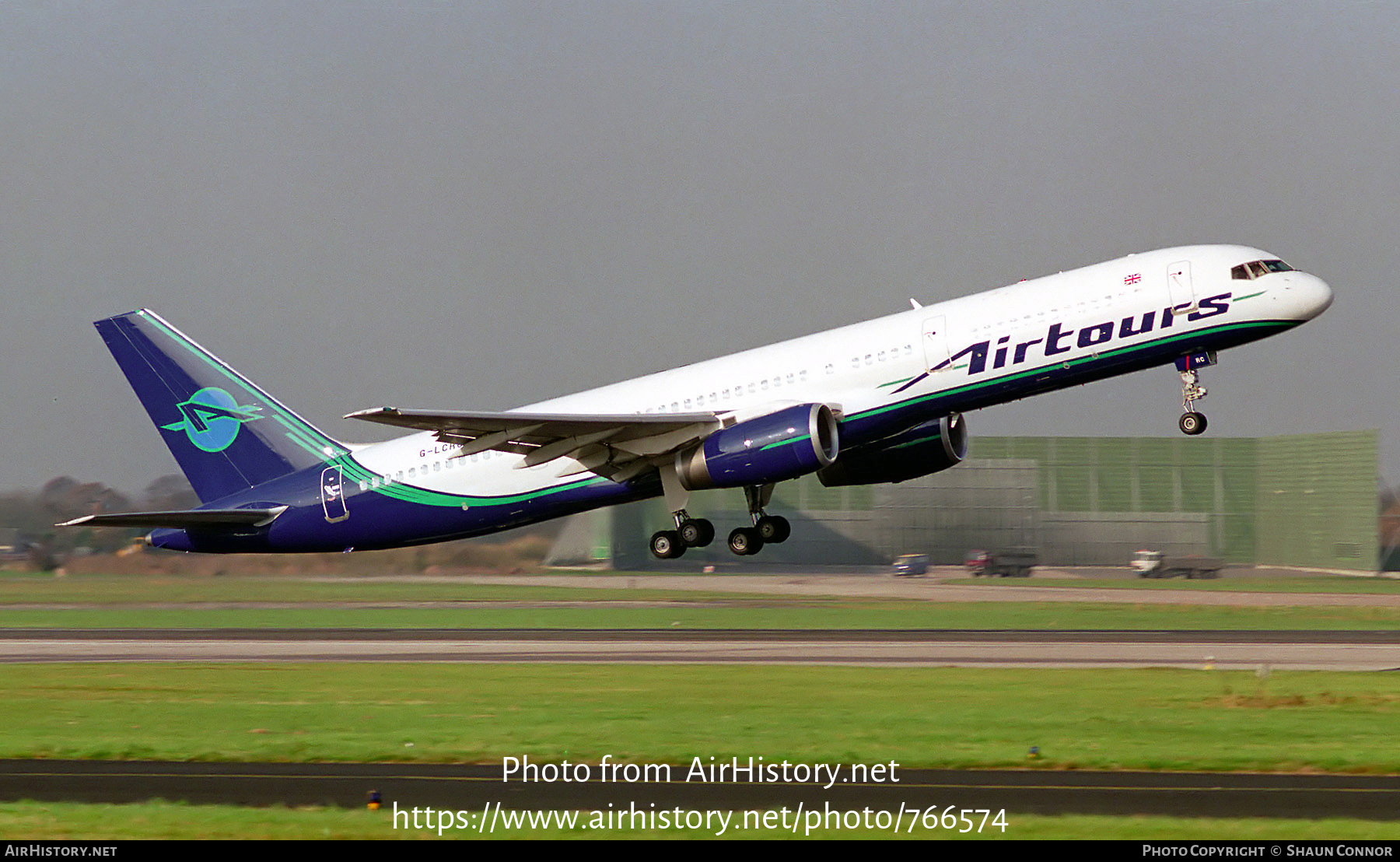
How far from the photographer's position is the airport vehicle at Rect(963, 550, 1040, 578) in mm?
84312

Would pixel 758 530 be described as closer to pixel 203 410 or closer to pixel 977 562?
pixel 203 410

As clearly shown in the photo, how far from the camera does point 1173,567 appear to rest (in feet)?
279

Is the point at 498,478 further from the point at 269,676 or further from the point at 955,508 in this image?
the point at 955,508

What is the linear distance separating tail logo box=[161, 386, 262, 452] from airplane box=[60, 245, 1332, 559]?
48 millimetres

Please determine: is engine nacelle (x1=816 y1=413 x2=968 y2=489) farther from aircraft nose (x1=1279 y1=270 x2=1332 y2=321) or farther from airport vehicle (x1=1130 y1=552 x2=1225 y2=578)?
airport vehicle (x1=1130 y1=552 x2=1225 y2=578)

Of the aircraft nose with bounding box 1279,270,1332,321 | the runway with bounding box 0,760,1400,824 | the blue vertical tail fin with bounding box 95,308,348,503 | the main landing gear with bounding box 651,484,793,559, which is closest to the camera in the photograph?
the runway with bounding box 0,760,1400,824

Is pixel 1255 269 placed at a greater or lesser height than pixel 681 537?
greater

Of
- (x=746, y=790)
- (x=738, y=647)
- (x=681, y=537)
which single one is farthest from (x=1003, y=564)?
(x=746, y=790)

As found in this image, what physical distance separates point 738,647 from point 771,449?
9.13 meters

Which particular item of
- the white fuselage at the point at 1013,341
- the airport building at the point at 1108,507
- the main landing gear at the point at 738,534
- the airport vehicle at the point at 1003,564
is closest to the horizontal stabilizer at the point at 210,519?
the white fuselage at the point at 1013,341

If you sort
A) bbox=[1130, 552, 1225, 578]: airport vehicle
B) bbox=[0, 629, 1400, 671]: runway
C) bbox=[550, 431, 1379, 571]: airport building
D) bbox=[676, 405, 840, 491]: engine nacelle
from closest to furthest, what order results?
bbox=[676, 405, 840, 491]: engine nacelle → bbox=[0, 629, 1400, 671]: runway → bbox=[1130, 552, 1225, 578]: airport vehicle → bbox=[550, 431, 1379, 571]: airport building

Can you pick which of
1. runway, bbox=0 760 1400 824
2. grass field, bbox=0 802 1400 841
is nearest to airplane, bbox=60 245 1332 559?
runway, bbox=0 760 1400 824
